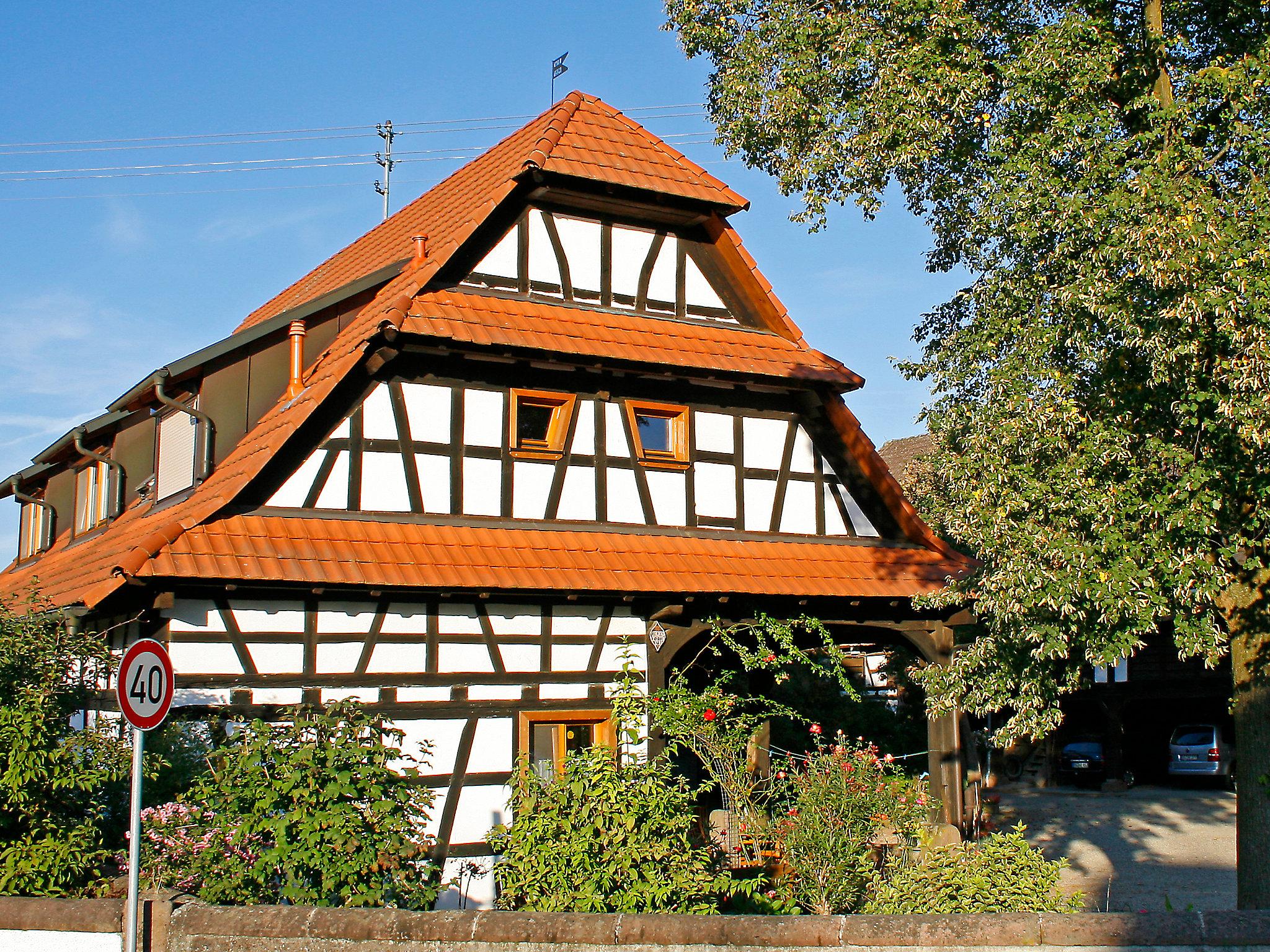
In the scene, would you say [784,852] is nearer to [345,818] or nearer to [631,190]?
[345,818]

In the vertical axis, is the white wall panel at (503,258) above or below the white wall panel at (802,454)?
above

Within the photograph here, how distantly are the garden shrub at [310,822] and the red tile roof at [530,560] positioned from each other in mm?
3012

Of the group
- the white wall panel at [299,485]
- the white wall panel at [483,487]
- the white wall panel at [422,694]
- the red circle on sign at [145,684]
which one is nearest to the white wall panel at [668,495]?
the white wall panel at [483,487]

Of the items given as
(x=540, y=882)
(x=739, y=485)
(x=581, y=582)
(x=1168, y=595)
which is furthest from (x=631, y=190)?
(x=540, y=882)

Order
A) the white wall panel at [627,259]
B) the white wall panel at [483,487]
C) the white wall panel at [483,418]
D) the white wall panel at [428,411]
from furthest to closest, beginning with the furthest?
the white wall panel at [627,259] < the white wall panel at [483,418] < the white wall panel at [483,487] < the white wall panel at [428,411]

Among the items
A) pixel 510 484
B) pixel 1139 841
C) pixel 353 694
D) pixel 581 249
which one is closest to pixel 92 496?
pixel 510 484

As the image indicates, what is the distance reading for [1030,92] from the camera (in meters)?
11.9

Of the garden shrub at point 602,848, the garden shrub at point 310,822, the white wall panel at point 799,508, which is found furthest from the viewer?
the white wall panel at point 799,508

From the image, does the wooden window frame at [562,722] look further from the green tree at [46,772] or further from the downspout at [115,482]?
the downspout at [115,482]

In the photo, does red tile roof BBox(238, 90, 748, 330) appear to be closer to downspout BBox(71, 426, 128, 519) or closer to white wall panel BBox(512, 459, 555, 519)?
white wall panel BBox(512, 459, 555, 519)

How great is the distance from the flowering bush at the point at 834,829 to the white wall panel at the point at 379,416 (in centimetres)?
551

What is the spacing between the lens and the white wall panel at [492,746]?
43.3 ft

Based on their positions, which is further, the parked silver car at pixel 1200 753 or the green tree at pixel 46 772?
the parked silver car at pixel 1200 753

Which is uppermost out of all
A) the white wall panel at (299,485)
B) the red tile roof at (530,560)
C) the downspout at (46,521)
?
the downspout at (46,521)
